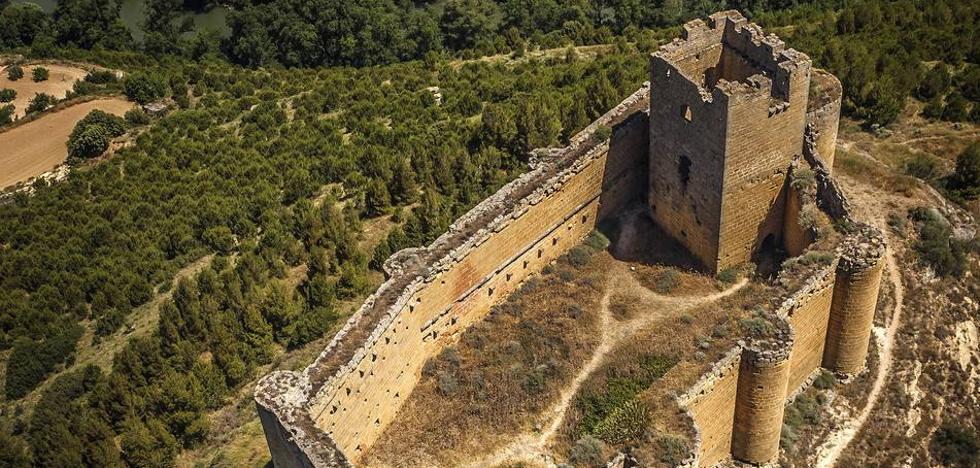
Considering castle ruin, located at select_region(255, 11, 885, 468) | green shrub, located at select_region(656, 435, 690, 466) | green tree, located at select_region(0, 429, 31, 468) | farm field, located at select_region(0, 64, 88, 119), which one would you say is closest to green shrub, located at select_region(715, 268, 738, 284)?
castle ruin, located at select_region(255, 11, 885, 468)

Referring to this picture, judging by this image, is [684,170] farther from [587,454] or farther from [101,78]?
[101,78]

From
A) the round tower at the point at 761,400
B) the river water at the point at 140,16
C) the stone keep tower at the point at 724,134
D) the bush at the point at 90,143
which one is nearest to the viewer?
the round tower at the point at 761,400

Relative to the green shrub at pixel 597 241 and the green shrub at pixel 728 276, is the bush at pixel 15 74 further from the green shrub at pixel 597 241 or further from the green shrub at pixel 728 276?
the green shrub at pixel 728 276

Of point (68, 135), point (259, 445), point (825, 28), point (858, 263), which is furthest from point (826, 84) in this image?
point (68, 135)

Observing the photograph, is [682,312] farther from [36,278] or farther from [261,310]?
[36,278]

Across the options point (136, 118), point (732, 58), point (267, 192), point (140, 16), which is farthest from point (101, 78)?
point (732, 58)

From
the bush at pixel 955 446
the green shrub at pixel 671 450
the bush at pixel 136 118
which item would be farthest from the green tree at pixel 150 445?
the bush at pixel 136 118
